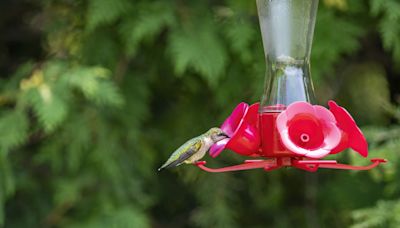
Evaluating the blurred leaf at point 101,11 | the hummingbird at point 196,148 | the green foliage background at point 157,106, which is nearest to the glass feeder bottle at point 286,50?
the hummingbird at point 196,148

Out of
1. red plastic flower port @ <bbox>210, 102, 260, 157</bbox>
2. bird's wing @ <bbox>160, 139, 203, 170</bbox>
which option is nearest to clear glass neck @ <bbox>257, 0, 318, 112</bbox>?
red plastic flower port @ <bbox>210, 102, 260, 157</bbox>

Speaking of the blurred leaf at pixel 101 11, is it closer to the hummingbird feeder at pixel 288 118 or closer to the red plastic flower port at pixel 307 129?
the hummingbird feeder at pixel 288 118

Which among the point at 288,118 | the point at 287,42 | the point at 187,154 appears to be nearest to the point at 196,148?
the point at 187,154

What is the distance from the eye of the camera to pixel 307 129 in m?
2.67

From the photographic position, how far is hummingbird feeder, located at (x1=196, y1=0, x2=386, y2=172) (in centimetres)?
261

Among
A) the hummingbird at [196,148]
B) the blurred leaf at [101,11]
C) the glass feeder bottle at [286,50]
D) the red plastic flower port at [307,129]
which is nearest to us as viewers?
the red plastic flower port at [307,129]

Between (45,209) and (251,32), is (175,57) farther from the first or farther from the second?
(45,209)

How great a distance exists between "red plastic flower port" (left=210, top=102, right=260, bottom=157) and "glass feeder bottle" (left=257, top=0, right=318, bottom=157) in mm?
102

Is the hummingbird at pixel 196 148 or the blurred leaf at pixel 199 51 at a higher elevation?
the blurred leaf at pixel 199 51

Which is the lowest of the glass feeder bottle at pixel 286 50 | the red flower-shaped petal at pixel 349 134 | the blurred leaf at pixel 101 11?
the red flower-shaped petal at pixel 349 134

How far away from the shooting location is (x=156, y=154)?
5.24 meters

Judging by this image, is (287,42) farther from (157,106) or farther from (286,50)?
(157,106)

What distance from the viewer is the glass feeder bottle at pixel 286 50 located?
2.95 metres

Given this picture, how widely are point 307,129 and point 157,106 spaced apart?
9.59 feet
